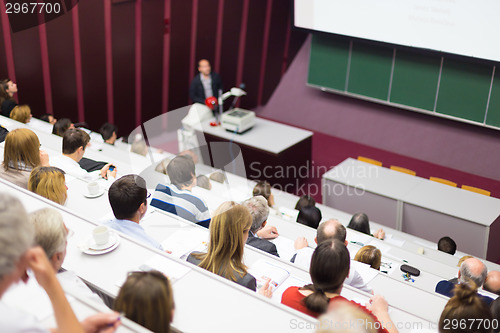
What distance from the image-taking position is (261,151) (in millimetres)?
6891

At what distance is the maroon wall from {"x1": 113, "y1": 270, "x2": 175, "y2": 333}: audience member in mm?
5113

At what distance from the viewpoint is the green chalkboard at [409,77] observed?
24.7ft

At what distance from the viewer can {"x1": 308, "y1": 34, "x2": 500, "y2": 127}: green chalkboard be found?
297 inches

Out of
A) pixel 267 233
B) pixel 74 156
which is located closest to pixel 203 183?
pixel 74 156

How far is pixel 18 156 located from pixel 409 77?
20.0 feet

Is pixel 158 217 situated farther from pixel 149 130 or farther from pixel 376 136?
pixel 376 136

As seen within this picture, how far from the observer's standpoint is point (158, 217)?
3283mm

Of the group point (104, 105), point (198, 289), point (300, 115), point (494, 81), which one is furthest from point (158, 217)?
point (300, 115)

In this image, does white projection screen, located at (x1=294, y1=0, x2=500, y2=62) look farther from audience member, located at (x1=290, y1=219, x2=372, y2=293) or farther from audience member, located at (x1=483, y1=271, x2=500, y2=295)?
audience member, located at (x1=290, y1=219, x2=372, y2=293)

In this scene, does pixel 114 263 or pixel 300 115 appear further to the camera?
pixel 300 115

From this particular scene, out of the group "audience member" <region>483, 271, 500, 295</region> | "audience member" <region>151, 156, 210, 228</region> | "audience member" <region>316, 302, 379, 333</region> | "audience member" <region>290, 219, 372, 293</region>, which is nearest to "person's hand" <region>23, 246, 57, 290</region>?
"audience member" <region>316, 302, 379, 333</region>

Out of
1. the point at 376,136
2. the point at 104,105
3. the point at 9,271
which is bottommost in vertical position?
the point at 376,136

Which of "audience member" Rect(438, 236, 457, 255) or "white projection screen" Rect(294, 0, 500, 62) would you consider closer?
"audience member" Rect(438, 236, 457, 255)

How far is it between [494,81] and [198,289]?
635 centimetres
